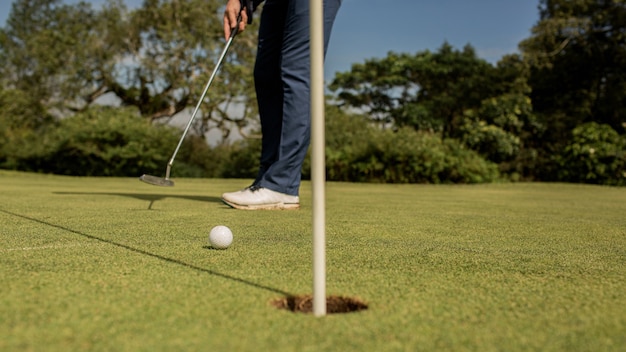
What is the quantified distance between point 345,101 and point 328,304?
2787cm

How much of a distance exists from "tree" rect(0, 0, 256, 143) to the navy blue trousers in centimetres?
1962

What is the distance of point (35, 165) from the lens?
18266 millimetres

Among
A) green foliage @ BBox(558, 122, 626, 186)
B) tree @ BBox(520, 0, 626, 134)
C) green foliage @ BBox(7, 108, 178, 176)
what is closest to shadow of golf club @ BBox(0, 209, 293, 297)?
green foliage @ BBox(7, 108, 178, 176)

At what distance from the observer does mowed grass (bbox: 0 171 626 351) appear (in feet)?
3.62

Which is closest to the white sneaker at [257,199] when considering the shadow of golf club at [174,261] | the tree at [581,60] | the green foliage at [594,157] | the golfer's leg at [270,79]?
the golfer's leg at [270,79]

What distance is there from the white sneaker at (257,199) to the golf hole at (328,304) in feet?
8.11

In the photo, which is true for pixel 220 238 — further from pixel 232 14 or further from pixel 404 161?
pixel 404 161

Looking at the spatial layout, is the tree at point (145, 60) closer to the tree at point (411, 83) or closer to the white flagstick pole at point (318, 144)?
the tree at point (411, 83)

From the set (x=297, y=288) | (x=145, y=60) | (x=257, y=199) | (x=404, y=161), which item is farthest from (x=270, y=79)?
(x=145, y=60)

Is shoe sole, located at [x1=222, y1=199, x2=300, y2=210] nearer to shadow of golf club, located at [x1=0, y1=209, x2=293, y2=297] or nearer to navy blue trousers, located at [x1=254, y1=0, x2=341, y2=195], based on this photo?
navy blue trousers, located at [x1=254, y1=0, x2=341, y2=195]

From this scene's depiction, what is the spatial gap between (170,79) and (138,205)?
21.8 m

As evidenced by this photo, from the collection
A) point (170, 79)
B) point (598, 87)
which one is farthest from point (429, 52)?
point (170, 79)

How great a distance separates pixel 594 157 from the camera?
15.5 metres

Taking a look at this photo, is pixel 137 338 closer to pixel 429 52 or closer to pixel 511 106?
pixel 511 106
